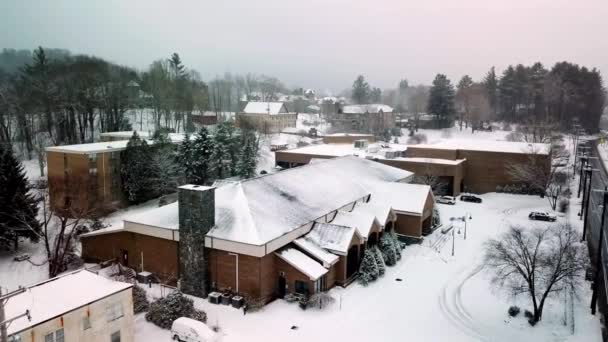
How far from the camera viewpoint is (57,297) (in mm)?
18047

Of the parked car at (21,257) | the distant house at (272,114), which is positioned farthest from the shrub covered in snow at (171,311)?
the distant house at (272,114)

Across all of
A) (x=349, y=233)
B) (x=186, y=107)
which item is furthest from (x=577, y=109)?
(x=349, y=233)

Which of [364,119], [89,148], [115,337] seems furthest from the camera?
[364,119]

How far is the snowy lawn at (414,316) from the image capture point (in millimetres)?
21516

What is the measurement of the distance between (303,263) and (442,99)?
7491cm

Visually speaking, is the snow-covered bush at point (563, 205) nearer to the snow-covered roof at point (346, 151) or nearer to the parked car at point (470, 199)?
the parked car at point (470, 199)

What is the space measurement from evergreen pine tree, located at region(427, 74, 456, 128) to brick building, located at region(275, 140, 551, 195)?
33222 millimetres

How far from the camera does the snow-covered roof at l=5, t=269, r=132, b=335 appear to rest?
16578 mm

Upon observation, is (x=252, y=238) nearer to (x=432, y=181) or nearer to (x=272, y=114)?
(x=432, y=181)

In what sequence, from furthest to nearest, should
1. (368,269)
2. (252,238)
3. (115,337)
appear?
(368,269)
(252,238)
(115,337)

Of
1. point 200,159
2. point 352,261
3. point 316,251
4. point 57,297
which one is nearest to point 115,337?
point 57,297

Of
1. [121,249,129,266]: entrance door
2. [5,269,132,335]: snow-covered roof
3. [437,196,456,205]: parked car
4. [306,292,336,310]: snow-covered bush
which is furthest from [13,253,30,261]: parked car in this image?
[437,196,456,205]: parked car

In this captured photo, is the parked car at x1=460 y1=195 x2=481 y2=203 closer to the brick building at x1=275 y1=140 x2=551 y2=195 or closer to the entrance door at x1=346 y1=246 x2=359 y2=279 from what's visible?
the brick building at x1=275 y1=140 x2=551 y2=195

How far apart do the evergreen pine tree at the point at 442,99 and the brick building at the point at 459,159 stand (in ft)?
109
